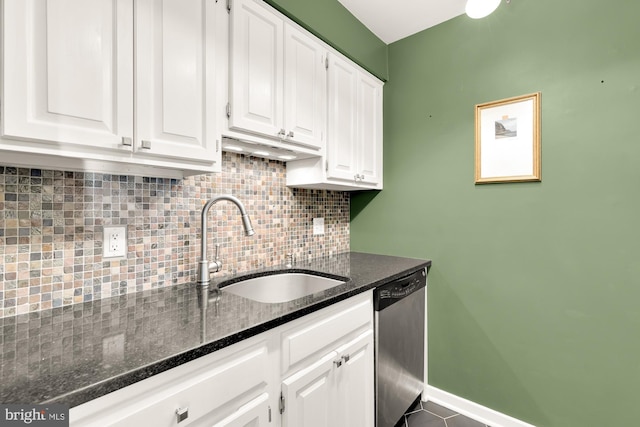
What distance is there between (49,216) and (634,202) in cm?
248

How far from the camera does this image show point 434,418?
71.4 inches

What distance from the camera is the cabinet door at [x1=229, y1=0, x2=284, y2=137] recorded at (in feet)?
4.18

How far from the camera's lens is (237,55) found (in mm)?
1279

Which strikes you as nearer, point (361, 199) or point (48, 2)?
point (48, 2)

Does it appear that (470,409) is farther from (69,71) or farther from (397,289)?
(69,71)

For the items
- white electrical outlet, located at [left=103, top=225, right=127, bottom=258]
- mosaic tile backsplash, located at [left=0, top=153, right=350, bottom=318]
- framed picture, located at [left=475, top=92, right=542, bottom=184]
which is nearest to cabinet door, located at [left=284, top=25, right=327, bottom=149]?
mosaic tile backsplash, located at [left=0, top=153, right=350, bottom=318]

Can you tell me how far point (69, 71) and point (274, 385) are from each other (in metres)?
1.14

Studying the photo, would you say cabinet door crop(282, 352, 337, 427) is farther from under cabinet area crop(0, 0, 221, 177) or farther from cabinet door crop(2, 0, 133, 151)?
cabinet door crop(2, 0, 133, 151)

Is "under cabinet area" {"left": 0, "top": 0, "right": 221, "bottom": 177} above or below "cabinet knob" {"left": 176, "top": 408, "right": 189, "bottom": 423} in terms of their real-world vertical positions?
above

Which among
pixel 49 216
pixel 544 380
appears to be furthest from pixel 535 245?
pixel 49 216

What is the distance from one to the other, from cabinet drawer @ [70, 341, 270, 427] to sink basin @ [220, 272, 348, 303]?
66cm

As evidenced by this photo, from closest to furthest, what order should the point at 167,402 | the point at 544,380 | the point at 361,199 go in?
the point at 167,402, the point at 544,380, the point at 361,199

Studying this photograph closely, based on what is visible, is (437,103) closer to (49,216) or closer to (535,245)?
(535,245)

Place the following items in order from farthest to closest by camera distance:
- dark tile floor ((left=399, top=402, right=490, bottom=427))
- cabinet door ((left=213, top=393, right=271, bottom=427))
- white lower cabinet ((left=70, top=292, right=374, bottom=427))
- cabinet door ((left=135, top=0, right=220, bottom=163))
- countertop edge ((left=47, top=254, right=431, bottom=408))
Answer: dark tile floor ((left=399, top=402, right=490, bottom=427)) → cabinet door ((left=135, top=0, right=220, bottom=163)) → cabinet door ((left=213, top=393, right=271, bottom=427)) → white lower cabinet ((left=70, top=292, right=374, bottom=427)) → countertop edge ((left=47, top=254, right=431, bottom=408))
